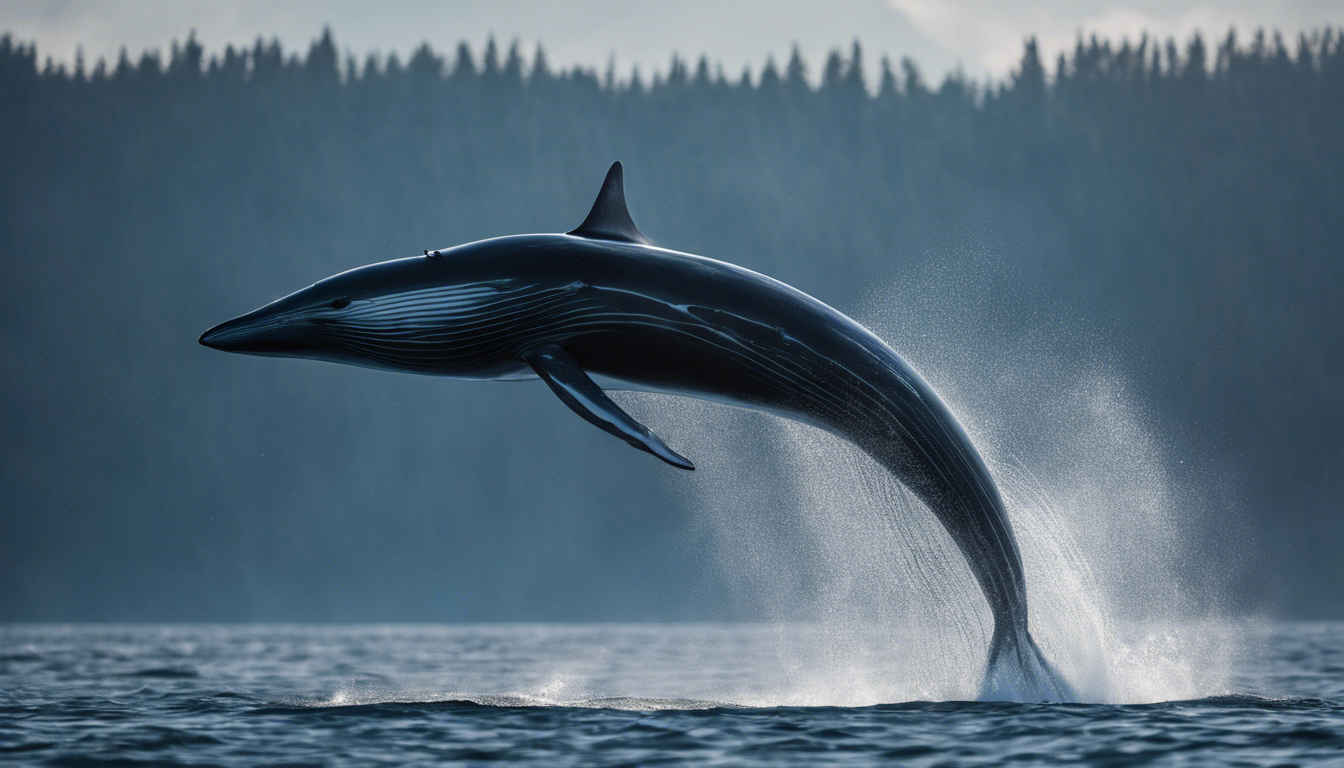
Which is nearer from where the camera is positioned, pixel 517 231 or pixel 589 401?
pixel 589 401

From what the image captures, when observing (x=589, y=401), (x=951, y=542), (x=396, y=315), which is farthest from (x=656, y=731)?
(x=396, y=315)

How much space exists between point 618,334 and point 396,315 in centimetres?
202

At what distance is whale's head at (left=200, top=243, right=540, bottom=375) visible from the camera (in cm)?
1217

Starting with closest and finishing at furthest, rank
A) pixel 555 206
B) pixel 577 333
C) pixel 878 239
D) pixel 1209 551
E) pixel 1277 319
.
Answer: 1. pixel 577 333
2. pixel 1209 551
3. pixel 1277 319
4. pixel 878 239
5. pixel 555 206

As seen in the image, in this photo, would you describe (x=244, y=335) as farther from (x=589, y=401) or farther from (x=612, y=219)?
(x=612, y=219)

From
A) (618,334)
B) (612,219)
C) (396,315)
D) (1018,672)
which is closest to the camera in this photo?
(396,315)

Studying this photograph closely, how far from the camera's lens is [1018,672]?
14.1 metres

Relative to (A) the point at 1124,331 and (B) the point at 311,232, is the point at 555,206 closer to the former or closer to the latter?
(B) the point at 311,232

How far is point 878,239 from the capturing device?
138m

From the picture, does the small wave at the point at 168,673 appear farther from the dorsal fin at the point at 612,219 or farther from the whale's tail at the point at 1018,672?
the whale's tail at the point at 1018,672

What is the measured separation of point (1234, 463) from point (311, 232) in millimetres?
96861

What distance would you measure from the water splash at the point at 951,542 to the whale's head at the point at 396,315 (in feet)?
12.3

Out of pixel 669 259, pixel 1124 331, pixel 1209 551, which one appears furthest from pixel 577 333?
pixel 1124 331

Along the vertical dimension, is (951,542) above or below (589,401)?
below
